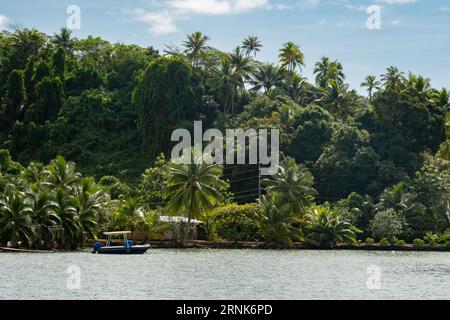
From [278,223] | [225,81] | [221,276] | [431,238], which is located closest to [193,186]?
[278,223]

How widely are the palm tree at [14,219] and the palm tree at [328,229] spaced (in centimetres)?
2506

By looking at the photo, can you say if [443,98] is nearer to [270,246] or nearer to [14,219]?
[270,246]

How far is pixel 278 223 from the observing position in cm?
6931

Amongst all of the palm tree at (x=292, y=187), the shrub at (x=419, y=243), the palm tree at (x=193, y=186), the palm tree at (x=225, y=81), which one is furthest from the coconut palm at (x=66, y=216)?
the palm tree at (x=225, y=81)

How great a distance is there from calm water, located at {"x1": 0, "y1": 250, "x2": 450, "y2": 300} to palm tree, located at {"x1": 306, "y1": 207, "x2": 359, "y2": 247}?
913 cm

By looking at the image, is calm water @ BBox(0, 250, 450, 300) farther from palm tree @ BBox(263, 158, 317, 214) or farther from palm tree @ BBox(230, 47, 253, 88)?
palm tree @ BBox(230, 47, 253, 88)

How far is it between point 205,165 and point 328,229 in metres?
12.2

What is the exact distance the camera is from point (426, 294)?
37.4 metres

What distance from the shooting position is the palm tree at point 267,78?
367ft

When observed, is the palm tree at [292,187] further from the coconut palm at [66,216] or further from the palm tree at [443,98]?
the palm tree at [443,98]

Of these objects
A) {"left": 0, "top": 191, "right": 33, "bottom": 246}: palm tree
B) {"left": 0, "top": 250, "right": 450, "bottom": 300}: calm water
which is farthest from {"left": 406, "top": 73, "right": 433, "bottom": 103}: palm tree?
{"left": 0, "top": 191, "right": 33, "bottom": 246}: palm tree

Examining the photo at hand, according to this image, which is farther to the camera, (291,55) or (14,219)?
(291,55)
